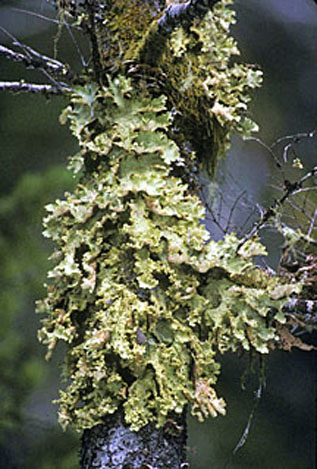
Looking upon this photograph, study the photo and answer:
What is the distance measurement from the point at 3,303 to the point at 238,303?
142 centimetres

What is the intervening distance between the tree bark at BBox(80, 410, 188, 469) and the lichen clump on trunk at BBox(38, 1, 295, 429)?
0.09 feet

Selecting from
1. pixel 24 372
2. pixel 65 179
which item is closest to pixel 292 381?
pixel 24 372

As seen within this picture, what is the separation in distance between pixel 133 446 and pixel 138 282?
0.91 ft

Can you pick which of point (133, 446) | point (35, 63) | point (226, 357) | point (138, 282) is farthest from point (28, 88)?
point (226, 357)

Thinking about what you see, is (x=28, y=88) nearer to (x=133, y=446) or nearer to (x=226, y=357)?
(x=133, y=446)

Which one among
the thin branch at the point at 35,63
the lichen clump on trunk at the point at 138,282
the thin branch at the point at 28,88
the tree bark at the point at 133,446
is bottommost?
the tree bark at the point at 133,446

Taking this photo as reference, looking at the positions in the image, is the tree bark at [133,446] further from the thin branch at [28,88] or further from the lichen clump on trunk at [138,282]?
the thin branch at [28,88]

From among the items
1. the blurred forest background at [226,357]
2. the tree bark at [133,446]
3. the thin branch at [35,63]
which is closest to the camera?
the tree bark at [133,446]

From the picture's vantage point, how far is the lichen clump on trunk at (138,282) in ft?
3.08

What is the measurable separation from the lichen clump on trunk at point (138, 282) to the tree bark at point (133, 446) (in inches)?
1.1

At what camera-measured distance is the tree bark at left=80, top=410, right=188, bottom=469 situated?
3.04 feet

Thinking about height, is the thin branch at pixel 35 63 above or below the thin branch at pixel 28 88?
above

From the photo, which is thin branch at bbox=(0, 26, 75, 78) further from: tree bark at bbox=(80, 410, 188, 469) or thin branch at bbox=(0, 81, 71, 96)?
tree bark at bbox=(80, 410, 188, 469)

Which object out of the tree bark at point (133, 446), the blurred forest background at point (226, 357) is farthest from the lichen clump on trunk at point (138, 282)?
the blurred forest background at point (226, 357)
